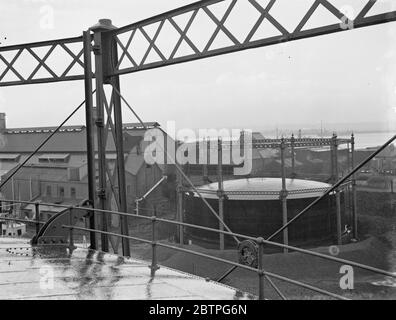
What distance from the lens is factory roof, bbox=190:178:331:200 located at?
28219 mm

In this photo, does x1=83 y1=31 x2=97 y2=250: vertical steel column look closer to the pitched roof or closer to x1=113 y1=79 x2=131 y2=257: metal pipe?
x1=113 y1=79 x2=131 y2=257: metal pipe

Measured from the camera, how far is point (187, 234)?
3094cm

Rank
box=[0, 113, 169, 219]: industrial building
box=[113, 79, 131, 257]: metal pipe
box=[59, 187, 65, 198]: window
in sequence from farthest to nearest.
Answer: box=[59, 187, 65, 198]: window
box=[0, 113, 169, 219]: industrial building
box=[113, 79, 131, 257]: metal pipe

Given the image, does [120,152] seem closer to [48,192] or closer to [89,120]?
[89,120]

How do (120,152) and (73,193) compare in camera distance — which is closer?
(120,152)

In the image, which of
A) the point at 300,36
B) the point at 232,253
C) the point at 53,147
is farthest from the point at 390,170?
the point at 300,36

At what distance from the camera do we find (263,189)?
31.1 metres

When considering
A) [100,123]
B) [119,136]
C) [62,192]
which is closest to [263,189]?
[62,192]

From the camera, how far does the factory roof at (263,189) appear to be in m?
28.2

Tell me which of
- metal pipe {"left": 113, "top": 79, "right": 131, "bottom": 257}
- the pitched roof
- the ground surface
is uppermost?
the pitched roof

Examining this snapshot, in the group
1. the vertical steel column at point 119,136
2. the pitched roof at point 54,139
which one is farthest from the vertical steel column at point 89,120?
the pitched roof at point 54,139

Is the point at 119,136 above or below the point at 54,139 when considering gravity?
below

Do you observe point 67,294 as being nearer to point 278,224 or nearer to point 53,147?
point 278,224

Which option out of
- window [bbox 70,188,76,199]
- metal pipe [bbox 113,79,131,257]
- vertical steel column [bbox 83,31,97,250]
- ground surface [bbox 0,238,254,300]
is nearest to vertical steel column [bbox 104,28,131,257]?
metal pipe [bbox 113,79,131,257]
